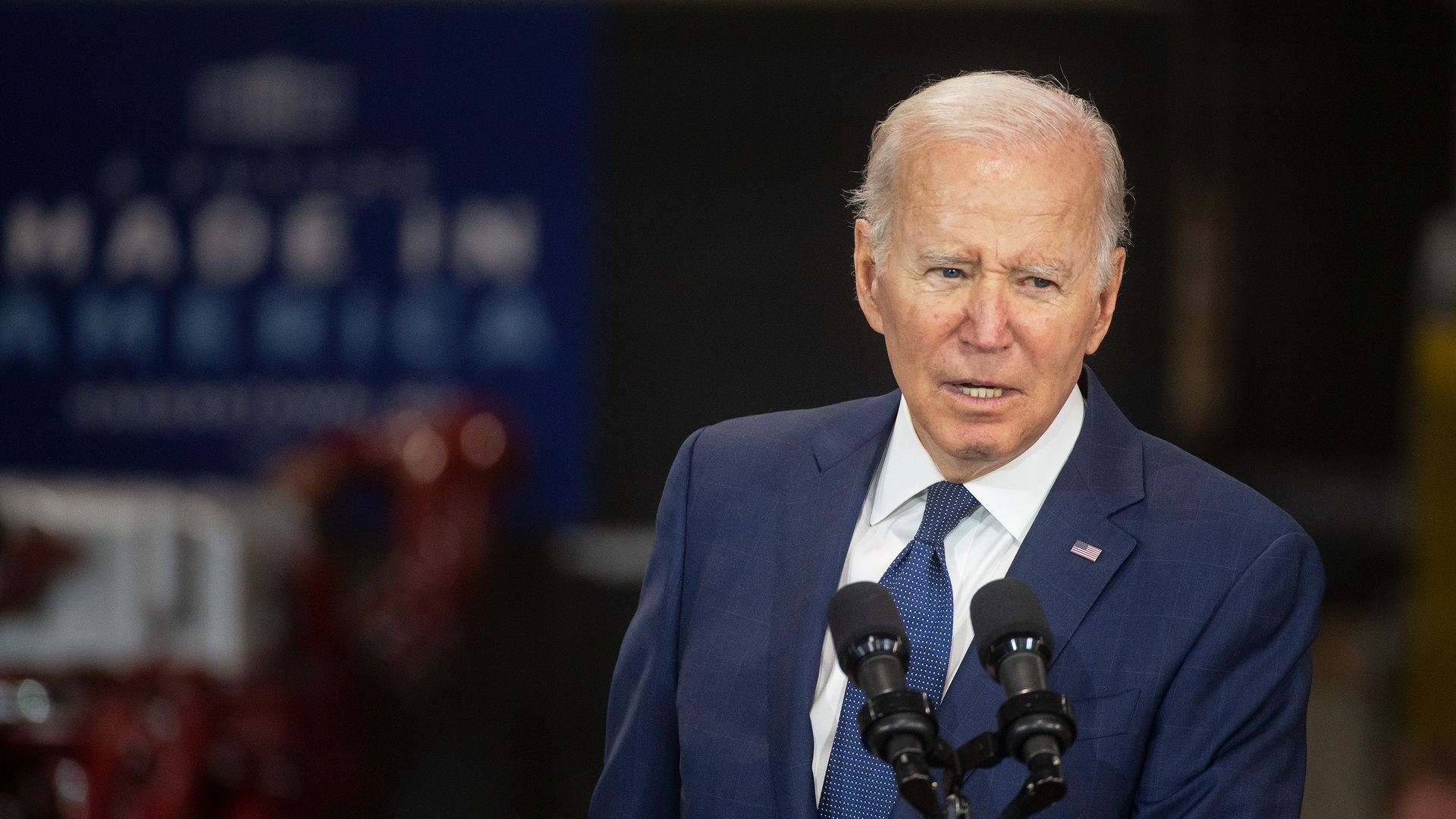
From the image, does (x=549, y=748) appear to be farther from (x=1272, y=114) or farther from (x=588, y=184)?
(x=1272, y=114)

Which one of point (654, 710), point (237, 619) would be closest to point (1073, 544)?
point (654, 710)

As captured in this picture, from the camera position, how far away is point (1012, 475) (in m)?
1.38

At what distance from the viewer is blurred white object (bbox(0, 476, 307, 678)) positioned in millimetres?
3342

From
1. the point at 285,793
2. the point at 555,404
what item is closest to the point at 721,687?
the point at 285,793

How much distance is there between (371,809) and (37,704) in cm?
97

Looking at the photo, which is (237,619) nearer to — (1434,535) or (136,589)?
(136,589)

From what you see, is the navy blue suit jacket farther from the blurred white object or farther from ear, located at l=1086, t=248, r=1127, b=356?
the blurred white object

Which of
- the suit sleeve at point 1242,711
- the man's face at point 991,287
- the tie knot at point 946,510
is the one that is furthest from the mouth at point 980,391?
the suit sleeve at point 1242,711

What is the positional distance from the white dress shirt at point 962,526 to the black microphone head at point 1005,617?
18 centimetres

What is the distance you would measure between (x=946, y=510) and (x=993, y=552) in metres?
0.05

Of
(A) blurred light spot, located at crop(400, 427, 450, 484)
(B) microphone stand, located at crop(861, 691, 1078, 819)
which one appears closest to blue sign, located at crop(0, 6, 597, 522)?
(A) blurred light spot, located at crop(400, 427, 450, 484)

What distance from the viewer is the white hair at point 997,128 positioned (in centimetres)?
126

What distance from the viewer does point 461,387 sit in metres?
4.11

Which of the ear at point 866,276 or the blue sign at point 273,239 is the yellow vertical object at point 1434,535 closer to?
the blue sign at point 273,239
